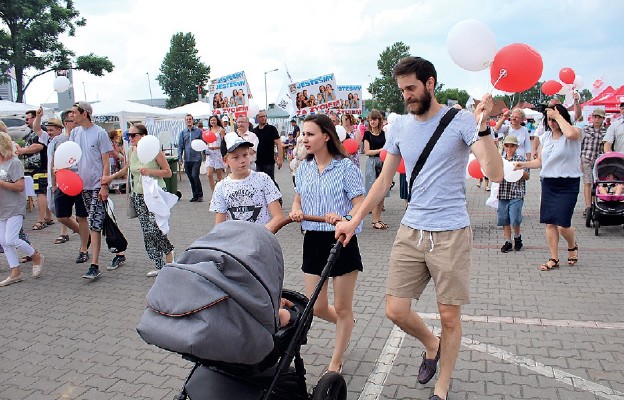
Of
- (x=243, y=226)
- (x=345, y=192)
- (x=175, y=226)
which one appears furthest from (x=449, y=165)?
(x=175, y=226)

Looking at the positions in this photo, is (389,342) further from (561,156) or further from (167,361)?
(561,156)

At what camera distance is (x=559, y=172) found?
6.12 metres

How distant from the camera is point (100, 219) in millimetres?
6574

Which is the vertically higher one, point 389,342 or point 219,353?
point 219,353

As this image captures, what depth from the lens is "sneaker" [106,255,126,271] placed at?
7.08 metres

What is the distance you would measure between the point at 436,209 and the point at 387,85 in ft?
216

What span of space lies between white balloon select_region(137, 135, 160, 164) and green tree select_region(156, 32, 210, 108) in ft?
225

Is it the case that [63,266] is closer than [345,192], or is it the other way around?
[345,192]

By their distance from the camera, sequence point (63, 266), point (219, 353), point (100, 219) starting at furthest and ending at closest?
point (63, 266) < point (100, 219) < point (219, 353)

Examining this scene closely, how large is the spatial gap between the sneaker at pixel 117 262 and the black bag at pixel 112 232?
0.22m

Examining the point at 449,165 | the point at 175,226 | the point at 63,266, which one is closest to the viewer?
the point at 449,165

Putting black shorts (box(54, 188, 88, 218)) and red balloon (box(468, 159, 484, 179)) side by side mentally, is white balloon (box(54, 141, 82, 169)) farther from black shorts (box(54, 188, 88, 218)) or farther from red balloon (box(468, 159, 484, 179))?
red balloon (box(468, 159, 484, 179))

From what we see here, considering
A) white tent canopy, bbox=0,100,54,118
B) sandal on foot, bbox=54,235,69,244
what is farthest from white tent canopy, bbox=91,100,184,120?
sandal on foot, bbox=54,235,69,244

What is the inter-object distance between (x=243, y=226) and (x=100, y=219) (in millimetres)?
4633
